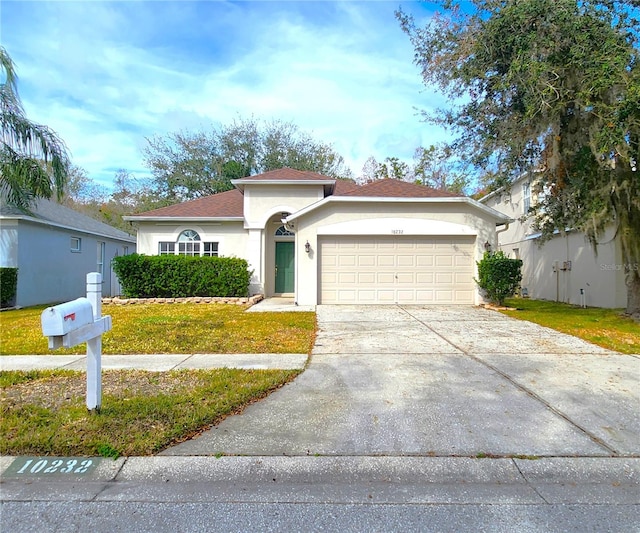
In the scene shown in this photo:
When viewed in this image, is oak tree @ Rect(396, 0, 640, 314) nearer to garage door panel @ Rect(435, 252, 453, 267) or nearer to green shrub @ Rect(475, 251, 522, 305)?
green shrub @ Rect(475, 251, 522, 305)

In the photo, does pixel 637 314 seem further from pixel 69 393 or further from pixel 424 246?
pixel 69 393

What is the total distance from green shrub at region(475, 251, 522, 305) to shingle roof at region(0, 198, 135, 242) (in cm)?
1517

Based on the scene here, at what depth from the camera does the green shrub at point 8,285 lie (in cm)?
1327

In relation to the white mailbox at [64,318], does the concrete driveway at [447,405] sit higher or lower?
lower

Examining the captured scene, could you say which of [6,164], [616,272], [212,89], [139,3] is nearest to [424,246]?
[616,272]

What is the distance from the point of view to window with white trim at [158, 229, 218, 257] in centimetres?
1650

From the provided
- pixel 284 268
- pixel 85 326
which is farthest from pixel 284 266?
pixel 85 326

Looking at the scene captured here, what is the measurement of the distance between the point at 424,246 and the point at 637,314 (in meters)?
5.84

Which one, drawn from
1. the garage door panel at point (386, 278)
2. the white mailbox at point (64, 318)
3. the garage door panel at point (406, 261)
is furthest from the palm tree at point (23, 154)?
the white mailbox at point (64, 318)

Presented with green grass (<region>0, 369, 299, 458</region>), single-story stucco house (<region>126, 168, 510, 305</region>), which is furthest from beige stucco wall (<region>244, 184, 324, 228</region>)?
green grass (<region>0, 369, 299, 458</region>)

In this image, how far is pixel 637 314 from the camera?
1014 centimetres

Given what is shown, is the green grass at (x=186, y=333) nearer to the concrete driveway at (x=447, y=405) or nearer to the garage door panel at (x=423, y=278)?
the concrete driveway at (x=447, y=405)

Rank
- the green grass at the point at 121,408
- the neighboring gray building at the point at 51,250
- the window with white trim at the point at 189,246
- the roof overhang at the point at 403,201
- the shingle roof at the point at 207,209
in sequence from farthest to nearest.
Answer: the window with white trim at the point at 189,246
the shingle roof at the point at 207,209
the neighboring gray building at the point at 51,250
the roof overhang at the point at 403,201
the green grass at the point at 121,408

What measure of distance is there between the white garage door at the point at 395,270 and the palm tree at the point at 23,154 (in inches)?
343
